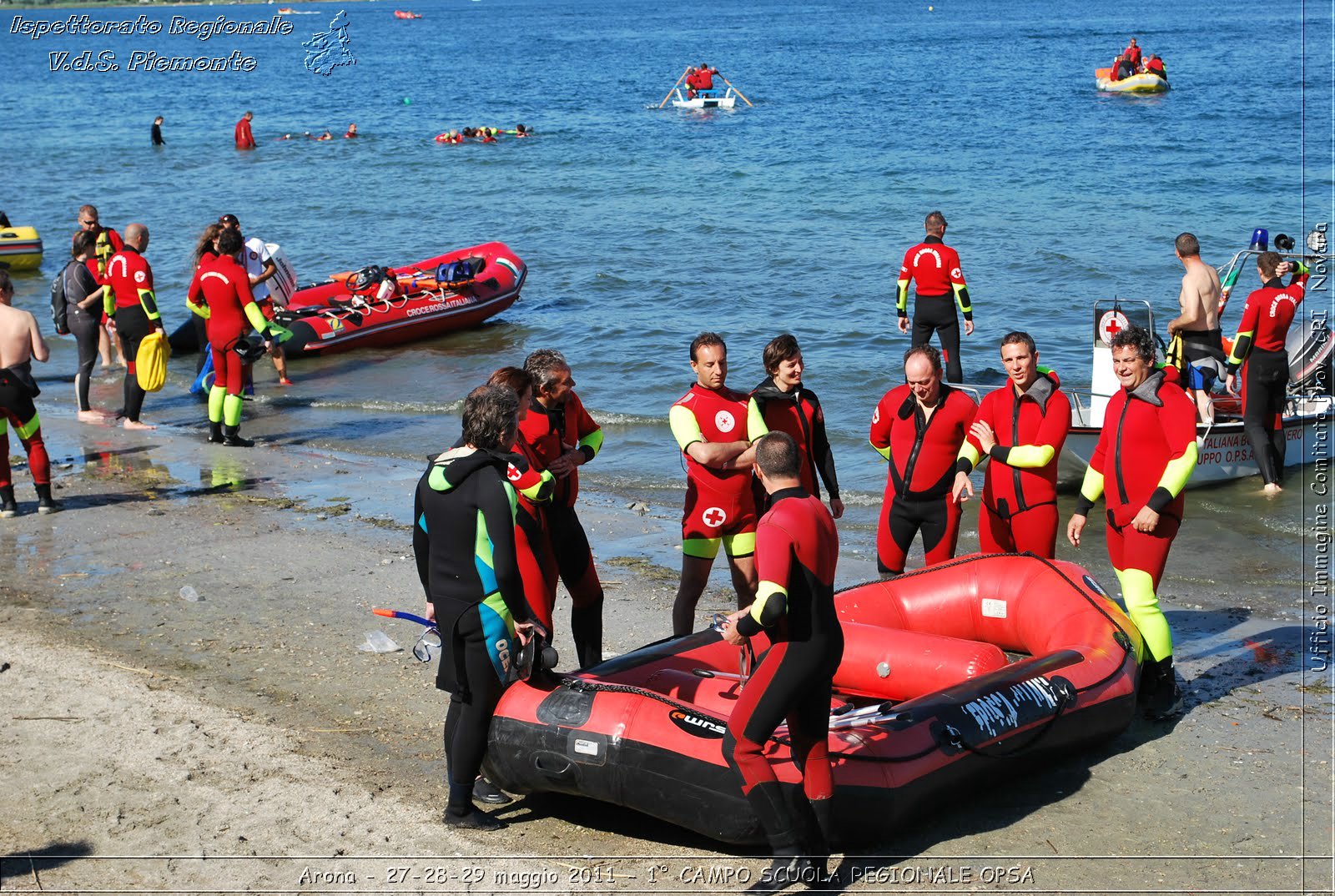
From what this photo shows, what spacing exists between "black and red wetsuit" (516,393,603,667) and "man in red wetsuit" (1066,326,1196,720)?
2.40 metres

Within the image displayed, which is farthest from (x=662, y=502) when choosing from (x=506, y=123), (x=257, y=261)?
(x=506, y=123)

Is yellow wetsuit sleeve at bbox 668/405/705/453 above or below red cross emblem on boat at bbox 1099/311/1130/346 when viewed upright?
below

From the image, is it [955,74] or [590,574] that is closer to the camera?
[590,574]

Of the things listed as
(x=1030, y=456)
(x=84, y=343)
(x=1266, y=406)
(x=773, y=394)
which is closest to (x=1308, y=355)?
(x=1266, y=406)

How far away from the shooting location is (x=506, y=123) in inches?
1687

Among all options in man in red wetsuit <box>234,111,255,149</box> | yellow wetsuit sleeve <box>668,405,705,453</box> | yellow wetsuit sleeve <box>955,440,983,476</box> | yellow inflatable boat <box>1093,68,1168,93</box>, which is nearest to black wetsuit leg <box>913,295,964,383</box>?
yellow wetsuit sleeve <box>955,440,983,476</box>

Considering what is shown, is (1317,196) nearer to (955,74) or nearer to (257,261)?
(257,261)

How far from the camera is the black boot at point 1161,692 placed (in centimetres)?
596

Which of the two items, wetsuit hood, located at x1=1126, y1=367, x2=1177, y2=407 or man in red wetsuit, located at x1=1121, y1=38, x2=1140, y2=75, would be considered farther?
man in red wetsuit, located at x1=1121, y1=38, x2=1140, y2=75

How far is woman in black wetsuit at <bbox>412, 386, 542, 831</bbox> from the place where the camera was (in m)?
4.69

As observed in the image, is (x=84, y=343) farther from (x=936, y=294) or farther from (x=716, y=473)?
(x=716, y=473)

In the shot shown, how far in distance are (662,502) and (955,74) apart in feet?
146

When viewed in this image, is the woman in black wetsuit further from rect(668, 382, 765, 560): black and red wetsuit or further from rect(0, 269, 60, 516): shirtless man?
rect(0, 269, 60, 516): shirtless man

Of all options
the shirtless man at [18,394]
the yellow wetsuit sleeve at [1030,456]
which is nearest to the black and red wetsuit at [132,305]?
the shirtless man at [18,394]
